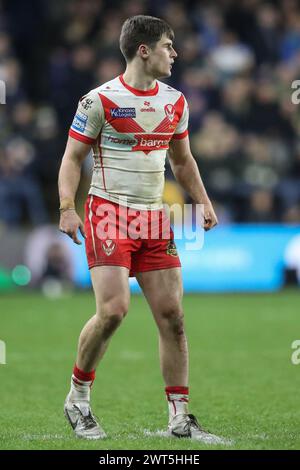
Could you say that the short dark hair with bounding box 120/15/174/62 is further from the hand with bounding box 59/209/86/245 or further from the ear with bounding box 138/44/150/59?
the hand with bounding box 59/209/86/245

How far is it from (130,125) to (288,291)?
31.9ft

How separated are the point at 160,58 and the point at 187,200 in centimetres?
969

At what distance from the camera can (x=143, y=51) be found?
595cm

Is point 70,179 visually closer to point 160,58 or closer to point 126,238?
point 126,238

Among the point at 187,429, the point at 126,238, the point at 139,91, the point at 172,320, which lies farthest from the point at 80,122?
the point at 187,429

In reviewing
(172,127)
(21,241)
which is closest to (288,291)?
(21,241)

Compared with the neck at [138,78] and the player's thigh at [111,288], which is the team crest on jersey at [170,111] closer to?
the neck at [138,78]

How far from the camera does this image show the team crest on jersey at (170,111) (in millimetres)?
6011

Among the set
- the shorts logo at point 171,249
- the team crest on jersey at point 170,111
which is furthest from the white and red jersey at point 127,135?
the shorts logo at point 171,249

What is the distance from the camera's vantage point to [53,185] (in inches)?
663

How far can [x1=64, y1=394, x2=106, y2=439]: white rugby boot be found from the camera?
585 cm

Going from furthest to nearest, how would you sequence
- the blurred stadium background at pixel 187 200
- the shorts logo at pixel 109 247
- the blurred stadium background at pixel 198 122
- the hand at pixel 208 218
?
the blurred stadium background at pixel 198 122 → the blurred stadium background at pixel 187 200 → the hand at pixel 208 218 → the shorts logo at pixel 109 247

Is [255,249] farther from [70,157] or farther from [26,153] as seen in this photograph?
[70,157]

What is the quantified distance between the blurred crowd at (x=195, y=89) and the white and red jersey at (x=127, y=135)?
29.4 ft
